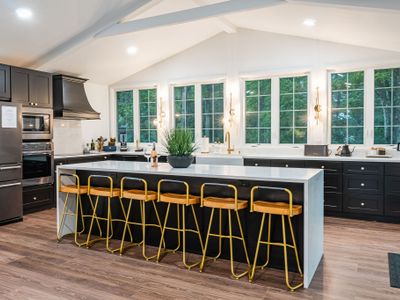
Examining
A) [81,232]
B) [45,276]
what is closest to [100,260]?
[45,276]

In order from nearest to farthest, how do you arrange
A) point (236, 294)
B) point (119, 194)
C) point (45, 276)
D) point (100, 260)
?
1. point (236, 294)
2. point (45, 276)
3. point (100, 260)
4. point (119, 194)

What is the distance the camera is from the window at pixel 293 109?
6.31 meters

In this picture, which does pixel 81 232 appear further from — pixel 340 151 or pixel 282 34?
pixel 282 34

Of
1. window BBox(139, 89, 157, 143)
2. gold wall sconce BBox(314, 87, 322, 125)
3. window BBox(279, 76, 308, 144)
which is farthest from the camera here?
window BBox(139, 89, 157, 143)

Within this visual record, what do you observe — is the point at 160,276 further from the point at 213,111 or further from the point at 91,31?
the point at 213,111

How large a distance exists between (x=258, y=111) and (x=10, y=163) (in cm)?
442

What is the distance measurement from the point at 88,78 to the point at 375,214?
614 centimetres

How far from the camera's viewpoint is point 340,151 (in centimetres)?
575

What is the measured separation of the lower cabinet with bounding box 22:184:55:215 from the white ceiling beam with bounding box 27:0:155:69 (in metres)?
2.25

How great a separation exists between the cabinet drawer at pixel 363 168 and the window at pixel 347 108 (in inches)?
31.8

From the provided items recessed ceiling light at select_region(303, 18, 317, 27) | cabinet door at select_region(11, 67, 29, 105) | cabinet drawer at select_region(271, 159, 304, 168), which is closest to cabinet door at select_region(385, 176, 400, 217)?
cabinet drawer at select_region(271, 159, 304, 168)

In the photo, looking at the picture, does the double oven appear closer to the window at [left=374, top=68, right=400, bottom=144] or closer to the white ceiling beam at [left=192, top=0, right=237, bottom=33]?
the white ceiling beam at [left=192, top=0, right=237, bottom=33]

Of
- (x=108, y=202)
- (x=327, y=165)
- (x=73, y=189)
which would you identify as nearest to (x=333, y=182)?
(x=327, y=165)

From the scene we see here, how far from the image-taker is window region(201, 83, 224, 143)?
280 inches
